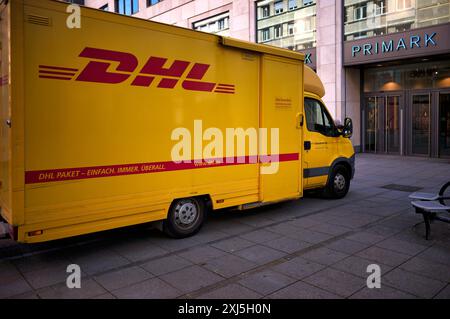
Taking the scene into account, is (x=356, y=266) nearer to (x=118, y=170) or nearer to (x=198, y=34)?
(x=118, y=170)

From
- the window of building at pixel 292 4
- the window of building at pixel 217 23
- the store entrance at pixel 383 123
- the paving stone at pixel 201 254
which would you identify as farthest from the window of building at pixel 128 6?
the paving stone at pixel 201 254

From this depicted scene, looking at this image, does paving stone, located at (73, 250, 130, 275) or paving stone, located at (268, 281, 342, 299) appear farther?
paving stone, located at (73, 250, 130, 275)

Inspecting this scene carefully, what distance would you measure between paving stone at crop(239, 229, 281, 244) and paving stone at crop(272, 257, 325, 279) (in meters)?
0.92

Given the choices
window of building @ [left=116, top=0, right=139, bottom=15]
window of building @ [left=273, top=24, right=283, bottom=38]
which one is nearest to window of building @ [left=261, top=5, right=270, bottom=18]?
window of building @ [left=273, top=24, right=283, bottom=38]

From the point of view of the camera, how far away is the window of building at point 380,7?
53.7ft

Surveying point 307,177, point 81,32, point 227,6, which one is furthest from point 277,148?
point 227,6

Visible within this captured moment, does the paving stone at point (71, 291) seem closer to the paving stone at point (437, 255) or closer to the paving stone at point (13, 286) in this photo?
the paving stone at point (13, 286)

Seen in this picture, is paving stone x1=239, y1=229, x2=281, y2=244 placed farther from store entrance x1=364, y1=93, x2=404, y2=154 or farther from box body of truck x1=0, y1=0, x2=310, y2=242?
store entrance x1=364, y1=93, x2=404, y2=154

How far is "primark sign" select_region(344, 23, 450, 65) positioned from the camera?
14.7 metres

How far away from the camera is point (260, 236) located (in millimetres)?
6238

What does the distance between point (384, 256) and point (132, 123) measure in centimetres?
371

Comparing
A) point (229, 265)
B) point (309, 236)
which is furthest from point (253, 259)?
point (309, 236)
